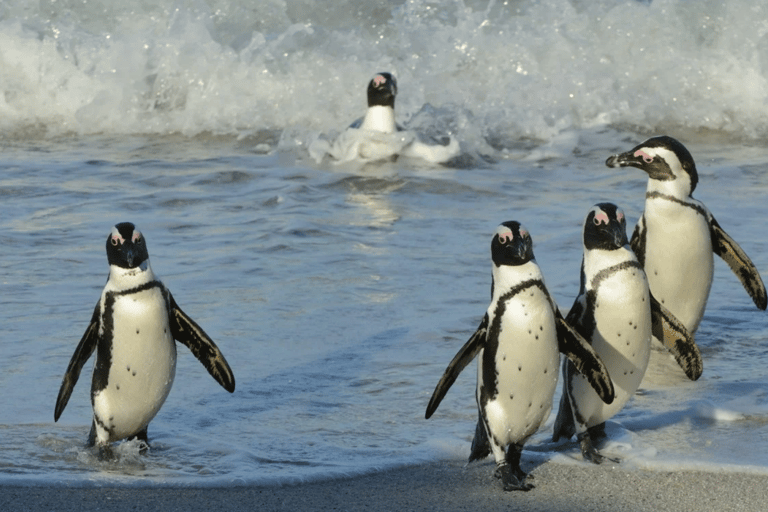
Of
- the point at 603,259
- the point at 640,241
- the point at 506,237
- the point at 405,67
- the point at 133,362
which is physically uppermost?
the point at 405,67

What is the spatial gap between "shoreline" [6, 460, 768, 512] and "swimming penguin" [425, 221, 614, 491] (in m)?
0.09

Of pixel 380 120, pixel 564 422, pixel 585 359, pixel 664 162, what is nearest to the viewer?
pixel 585 359

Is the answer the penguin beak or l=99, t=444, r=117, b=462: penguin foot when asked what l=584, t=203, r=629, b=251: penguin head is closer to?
the penguin beak

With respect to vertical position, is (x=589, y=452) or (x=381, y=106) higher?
(x=381, y=106)

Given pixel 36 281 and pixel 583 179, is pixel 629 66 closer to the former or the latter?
pixel 583 179

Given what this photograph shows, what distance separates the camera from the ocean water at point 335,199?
3.57m

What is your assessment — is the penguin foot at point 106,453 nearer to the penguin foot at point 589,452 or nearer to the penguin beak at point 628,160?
the penguin foot at point 589,452

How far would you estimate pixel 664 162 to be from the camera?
4348 millimetres

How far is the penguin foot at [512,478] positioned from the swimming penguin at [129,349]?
0.80 m

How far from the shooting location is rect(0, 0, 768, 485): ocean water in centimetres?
357

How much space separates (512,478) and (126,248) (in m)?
1.22

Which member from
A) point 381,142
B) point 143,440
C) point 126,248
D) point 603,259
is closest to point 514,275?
point 603,259

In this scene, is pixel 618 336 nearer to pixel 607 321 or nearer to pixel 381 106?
pixel 607 321

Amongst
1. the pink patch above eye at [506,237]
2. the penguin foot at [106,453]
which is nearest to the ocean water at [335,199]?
the penguin foot at [106,453]
